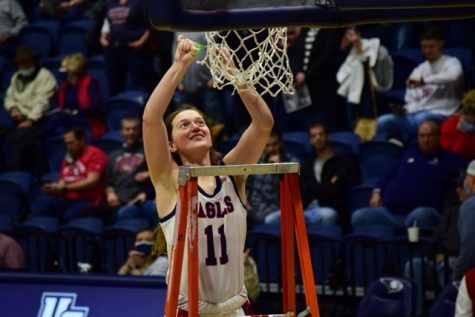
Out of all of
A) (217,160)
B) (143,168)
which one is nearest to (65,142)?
(143,168)

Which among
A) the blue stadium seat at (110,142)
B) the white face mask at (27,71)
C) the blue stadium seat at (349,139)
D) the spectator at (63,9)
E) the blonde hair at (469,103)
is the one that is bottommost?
the blue stadium seat at (349,139)

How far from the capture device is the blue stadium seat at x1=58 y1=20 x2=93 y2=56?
15086 millimetres

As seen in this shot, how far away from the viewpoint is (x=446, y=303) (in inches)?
343

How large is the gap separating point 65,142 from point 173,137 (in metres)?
6.63

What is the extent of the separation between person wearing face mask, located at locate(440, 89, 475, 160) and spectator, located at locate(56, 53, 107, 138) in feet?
14.2

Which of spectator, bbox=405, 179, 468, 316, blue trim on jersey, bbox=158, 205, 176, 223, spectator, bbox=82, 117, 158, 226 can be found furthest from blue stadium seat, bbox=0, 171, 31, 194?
blue trim on jersey, bbox=158, 205, 176, 223

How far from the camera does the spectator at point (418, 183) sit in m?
10.5

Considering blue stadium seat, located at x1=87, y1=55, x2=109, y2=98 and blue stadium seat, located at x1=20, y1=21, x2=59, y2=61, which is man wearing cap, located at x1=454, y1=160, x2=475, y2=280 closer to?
blue stadium seat, located at x1=87, y1=55, x2=109, y2=98

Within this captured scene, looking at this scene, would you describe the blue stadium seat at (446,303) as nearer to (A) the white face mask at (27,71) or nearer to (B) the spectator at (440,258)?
(B) the spectator at (440,258)

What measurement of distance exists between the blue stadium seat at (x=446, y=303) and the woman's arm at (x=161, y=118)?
3200mm

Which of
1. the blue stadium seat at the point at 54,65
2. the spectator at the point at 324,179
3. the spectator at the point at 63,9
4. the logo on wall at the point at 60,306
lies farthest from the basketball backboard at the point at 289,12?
the spectator at the point at 63,9

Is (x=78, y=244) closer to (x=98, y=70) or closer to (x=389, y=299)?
(x=98, y=70)

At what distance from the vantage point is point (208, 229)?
6.04 m

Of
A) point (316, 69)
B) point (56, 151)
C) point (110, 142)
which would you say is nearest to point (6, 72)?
point (56, 151)
